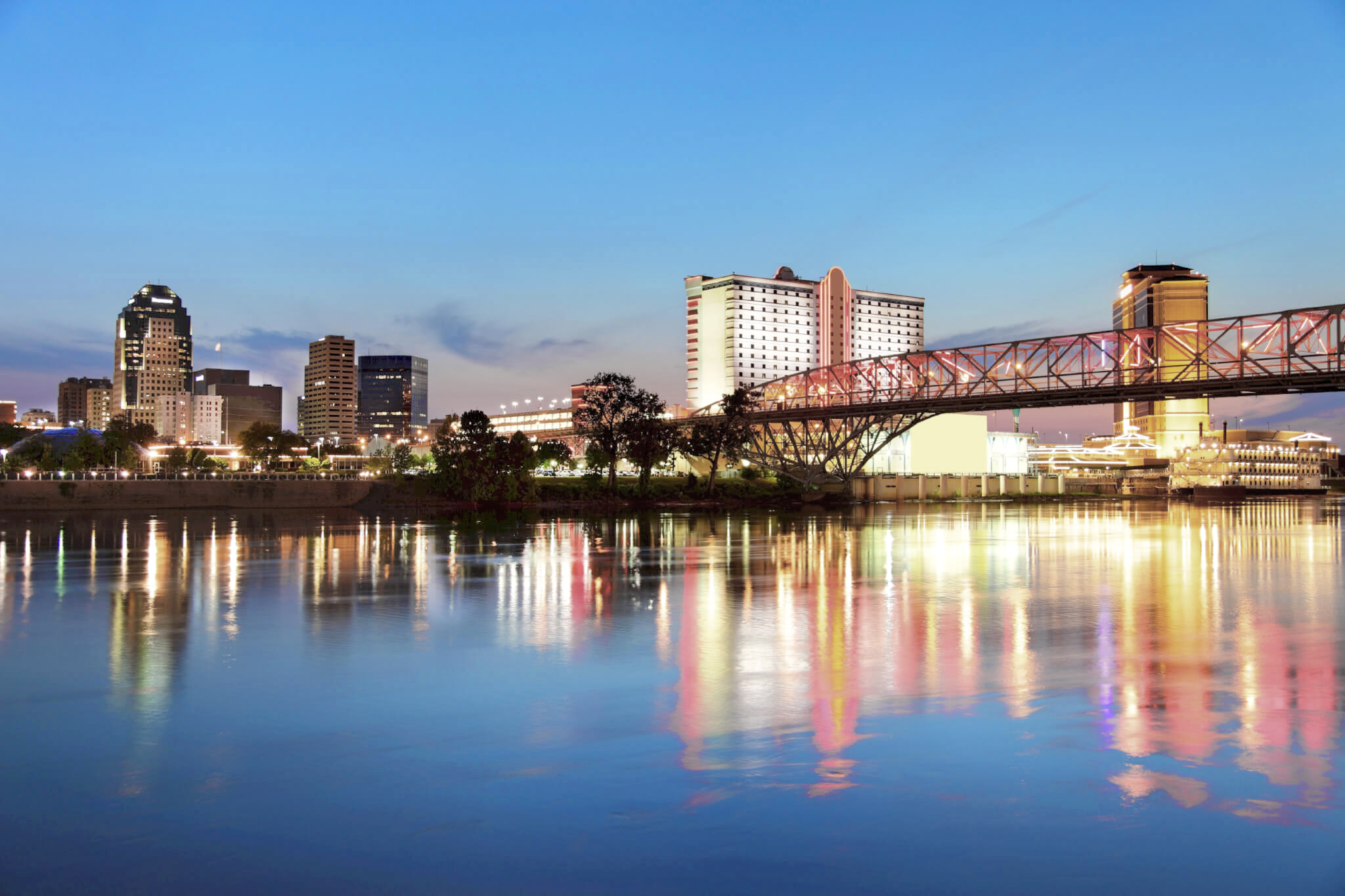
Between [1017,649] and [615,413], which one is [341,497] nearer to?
[615,413]

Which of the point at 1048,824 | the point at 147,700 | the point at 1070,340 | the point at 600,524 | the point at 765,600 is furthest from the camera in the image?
the point at 1070,340

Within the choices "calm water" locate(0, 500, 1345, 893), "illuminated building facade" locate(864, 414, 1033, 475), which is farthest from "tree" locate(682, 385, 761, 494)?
"calm water" locate(0, 500, 1345, 893)

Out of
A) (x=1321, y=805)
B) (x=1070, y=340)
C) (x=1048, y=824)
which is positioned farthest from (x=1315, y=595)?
(x=1070, y=340)

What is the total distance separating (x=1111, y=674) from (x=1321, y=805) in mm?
5545

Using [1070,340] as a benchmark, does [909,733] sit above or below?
below

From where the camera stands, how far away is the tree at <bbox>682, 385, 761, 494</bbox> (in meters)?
104

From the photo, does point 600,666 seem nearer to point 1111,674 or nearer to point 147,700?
point 147,700

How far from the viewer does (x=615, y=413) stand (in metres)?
95.2

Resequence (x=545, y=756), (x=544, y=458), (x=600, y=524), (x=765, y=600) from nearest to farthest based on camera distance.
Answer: (x=545, y=756) < (x=765, y=600) < (x=600, y=524) < (x=544, y=458)

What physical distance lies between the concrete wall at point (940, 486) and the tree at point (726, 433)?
1734 centimetres

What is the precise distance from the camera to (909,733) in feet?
37.3

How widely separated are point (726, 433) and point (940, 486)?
44.8 meters

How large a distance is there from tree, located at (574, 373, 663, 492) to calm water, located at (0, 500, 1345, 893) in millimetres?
68817

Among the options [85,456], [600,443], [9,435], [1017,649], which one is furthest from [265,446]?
[1017,649]
